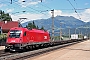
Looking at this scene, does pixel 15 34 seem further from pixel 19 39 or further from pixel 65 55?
pixel 65 55

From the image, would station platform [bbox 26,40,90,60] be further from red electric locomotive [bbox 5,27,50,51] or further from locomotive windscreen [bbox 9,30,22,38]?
locomotive windscreen [bbox 9,30,22,38]

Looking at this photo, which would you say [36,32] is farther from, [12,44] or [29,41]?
[12,44]

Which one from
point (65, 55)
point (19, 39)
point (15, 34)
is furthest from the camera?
point (15, 34)

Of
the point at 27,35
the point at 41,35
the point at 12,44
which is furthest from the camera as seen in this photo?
the point at 41,35

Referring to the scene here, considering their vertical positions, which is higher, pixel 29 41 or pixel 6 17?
pixel 6 17

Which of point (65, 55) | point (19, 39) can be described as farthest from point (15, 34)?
point (65, 55)

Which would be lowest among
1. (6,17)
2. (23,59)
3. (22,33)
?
(23,59)

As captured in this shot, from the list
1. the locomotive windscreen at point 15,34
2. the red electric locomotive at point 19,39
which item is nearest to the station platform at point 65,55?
the red electric locomotive at point 19,39

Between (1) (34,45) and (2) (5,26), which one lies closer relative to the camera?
(1) (34,45)

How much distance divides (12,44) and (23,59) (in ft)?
34.1

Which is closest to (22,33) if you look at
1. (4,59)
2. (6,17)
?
(4,59)

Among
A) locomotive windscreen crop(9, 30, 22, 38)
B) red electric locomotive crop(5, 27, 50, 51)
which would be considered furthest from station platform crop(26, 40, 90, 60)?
locomotive windscreen crop(9, 30, 22, 38)

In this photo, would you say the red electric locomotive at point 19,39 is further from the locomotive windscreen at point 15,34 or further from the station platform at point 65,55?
the station platform at point 65,55

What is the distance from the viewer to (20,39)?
33344mm
